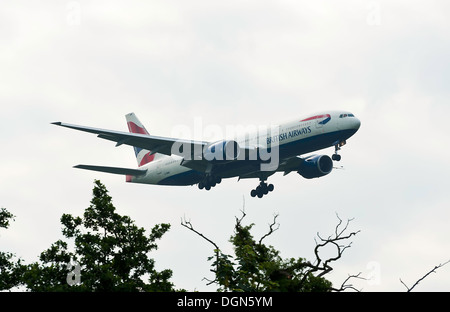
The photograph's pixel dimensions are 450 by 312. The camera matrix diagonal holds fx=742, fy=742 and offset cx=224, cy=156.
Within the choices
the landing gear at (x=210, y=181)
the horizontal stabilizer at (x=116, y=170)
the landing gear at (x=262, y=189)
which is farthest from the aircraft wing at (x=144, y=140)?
the landing gear at (x=262, y=189)

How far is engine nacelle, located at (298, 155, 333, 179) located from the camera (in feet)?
186

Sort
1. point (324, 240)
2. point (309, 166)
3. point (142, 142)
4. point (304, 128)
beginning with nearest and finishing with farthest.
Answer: point (324, 240)
point (304, 128)
point (142, 142)
point (309, 166)

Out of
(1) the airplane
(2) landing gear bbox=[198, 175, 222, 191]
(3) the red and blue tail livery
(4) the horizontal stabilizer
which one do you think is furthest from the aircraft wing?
(3) the red and blue tail livery

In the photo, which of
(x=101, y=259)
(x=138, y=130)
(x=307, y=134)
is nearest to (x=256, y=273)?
(x=101, y=259)

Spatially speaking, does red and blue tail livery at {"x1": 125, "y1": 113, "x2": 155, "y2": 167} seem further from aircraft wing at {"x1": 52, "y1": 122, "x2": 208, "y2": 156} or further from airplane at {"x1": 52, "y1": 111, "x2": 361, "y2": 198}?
aircraft wing at {"x1": 52, "y1": 122, "x2": 208, "y2": 156}

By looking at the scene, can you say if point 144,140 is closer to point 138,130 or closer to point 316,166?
point 316,166

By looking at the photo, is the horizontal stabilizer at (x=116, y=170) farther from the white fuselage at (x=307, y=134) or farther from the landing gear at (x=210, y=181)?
the white fuselage at (x=307, y=134)

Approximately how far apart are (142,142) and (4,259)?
676 inches

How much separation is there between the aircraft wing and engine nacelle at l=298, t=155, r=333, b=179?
346 inches

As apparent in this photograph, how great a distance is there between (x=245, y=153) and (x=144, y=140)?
7072 mm
